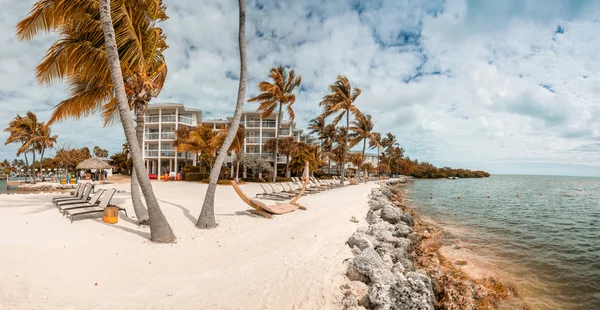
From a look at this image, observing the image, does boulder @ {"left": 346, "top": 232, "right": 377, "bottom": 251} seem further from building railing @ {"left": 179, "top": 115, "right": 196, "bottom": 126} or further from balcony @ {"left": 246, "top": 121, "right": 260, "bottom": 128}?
building railing @ {"left": 179, "top": 115, "right": 196, "bottom": 126}

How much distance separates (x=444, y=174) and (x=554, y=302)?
330 ft

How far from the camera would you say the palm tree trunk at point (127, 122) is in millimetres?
6215

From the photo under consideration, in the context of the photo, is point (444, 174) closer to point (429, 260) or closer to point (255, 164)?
point (255, 164)

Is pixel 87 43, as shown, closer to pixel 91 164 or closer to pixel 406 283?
pixel 406 283

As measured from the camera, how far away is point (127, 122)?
6.33 meters

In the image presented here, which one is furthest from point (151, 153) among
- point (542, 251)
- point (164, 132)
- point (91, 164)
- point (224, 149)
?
point (542, 251)

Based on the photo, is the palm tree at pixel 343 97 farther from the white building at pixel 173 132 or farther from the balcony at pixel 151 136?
the balcony at pixel 151 136

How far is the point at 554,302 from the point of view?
5.37 m

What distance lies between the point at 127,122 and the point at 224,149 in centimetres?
251

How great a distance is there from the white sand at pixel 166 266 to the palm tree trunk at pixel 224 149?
0.37m

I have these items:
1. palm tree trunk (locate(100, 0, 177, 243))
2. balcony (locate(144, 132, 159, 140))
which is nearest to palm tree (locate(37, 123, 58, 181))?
balcony (locate(144, 132, 159, 140))

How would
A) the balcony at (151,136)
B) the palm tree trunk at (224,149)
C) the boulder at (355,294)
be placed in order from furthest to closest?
the balcony at (151,136) < the palm tree trunk at (224,149) < the boulder at (355,294)

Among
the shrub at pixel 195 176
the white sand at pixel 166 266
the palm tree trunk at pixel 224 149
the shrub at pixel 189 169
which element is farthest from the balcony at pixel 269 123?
the white sand at pixel 166 266

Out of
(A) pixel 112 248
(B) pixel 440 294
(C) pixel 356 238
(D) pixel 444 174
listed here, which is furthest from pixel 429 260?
(D) pixel 444 174
